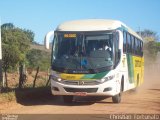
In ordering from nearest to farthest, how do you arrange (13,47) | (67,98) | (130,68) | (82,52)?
(82,52) < (67,98) < (130,68) < (13,47)

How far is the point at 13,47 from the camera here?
3691 centimetres

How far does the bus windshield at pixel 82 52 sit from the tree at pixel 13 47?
16359 mm

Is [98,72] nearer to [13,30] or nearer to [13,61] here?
[13,61]

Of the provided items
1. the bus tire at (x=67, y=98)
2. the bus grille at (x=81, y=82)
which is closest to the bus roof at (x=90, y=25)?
the bus grille at (x=81, y=82)

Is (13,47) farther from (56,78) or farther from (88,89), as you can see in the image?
(88,89)

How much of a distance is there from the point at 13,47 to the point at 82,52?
864 inches

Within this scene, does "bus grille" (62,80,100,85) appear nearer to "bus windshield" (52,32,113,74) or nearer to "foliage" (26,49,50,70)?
"bus windshield" (52,32,113,74)

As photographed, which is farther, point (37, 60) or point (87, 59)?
point (37, 60)

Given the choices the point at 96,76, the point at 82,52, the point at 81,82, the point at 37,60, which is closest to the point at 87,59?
the point at 82,52

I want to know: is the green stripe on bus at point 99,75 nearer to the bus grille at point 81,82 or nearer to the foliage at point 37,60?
the bus grille at point 81,82

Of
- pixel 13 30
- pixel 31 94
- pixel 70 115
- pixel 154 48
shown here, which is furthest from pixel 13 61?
pixel 154 48

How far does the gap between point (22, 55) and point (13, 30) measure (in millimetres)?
5738

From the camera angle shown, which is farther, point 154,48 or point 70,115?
point 154,48

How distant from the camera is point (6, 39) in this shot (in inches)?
1502
